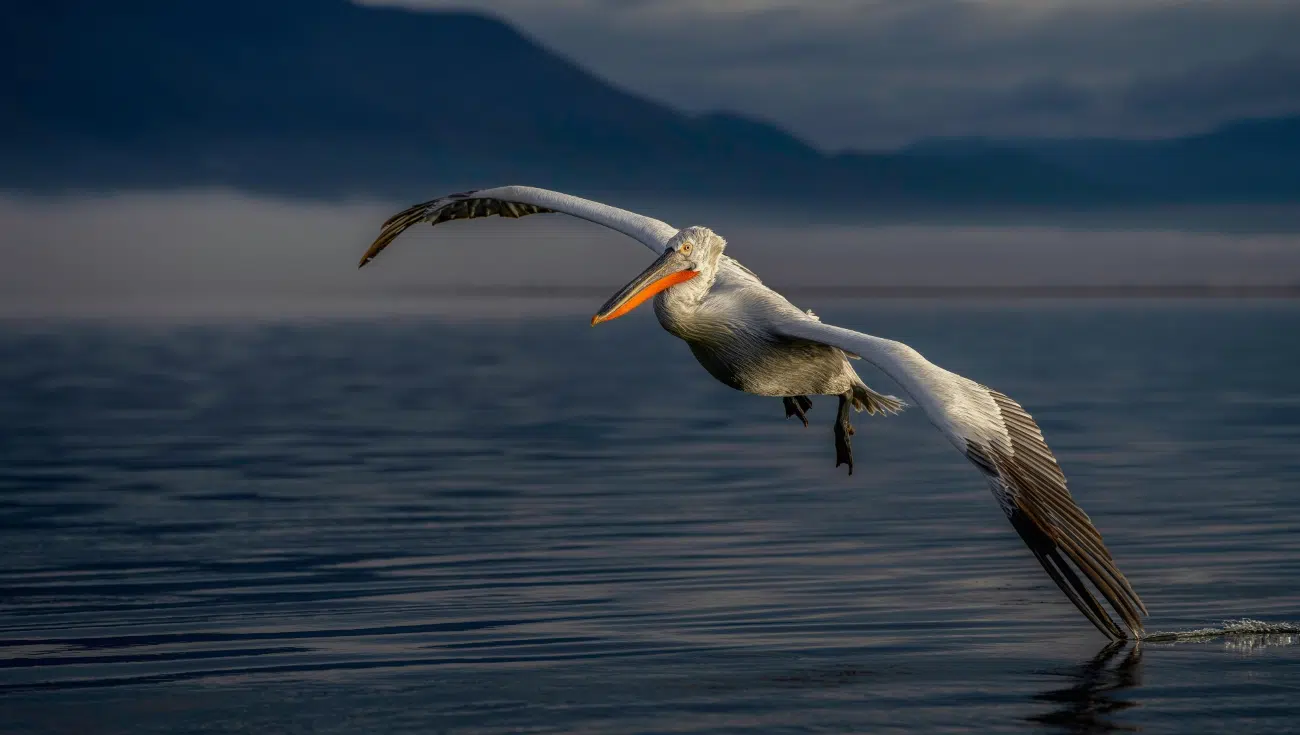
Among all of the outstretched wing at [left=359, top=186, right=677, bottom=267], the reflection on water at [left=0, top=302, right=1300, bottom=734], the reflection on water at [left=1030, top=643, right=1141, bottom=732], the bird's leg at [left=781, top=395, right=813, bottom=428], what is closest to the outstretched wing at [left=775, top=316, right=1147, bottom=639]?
the reflection on water at [left=1030, top=643, right=1141, bottom=732]

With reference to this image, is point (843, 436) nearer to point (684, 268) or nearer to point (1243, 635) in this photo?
point (684, 268)

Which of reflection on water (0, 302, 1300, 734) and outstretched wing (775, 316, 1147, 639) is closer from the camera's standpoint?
outstretched wing (775, 316, 1147, 639)

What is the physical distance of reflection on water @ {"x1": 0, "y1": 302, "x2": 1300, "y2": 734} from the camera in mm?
10352

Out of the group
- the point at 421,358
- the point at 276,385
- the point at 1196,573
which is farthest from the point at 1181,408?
the point at 421,358

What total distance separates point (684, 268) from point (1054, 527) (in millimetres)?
3372

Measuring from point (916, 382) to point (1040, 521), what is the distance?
1098 millimetres

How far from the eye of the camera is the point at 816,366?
12.8 metres

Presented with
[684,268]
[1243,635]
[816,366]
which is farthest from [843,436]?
[1243,635]

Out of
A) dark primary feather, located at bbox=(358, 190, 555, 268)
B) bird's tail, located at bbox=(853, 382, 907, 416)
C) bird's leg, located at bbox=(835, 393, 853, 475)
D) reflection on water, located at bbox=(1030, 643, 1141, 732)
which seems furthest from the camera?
dark primary feather, located at bbox=(358, 190, 555, 268)

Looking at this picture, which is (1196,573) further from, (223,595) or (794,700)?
(223,595)

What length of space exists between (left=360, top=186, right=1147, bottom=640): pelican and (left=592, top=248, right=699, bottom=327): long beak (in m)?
0.01

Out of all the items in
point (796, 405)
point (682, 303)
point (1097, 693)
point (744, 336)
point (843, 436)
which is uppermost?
point (682, 303)

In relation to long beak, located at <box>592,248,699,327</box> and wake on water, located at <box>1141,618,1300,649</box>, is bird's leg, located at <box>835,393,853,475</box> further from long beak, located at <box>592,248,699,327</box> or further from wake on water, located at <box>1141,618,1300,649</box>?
wake on water, located at <box>1141,618,1300,649</box>

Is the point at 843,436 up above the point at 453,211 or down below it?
below
